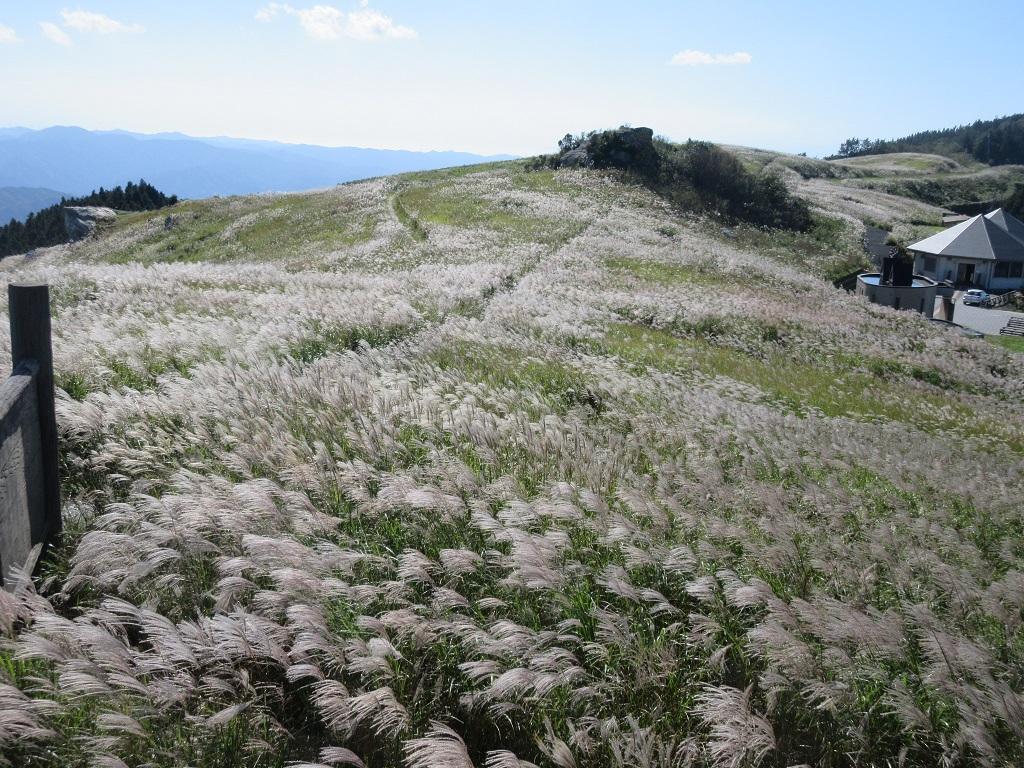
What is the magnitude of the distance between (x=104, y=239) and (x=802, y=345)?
63511mm

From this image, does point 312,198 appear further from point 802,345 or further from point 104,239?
point 802,345

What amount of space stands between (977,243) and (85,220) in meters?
94.0

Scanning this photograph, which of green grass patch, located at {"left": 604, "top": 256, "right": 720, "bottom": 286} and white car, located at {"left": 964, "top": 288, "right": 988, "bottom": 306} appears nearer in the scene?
green grass patch, located at {"left": 604, "top": 256, "right": 720, "bottom": 286}

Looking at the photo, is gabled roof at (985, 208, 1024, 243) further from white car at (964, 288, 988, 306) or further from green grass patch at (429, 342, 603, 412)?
green grass patch at (429, 342, 603, 412)

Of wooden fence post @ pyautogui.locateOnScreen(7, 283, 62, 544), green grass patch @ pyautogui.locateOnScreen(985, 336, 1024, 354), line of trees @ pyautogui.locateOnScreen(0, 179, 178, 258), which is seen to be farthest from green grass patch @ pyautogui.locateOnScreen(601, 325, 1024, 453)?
line of trees @ pyautogui.locateOnScreen(0, 179, 178, 258)

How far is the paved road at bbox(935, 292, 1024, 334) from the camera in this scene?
47094mm

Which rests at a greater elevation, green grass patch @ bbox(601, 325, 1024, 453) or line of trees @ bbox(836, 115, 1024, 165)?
line of trees @ bbox(836, 115, 1024, 165)

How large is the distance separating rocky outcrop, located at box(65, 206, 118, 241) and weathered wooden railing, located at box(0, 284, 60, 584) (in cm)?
7791

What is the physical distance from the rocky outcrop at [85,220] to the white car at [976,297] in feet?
281

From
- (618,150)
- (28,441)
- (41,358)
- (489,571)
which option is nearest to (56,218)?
(618,150)

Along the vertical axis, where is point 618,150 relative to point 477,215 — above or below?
above

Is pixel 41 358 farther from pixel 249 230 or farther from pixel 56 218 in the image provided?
pixel 56 218

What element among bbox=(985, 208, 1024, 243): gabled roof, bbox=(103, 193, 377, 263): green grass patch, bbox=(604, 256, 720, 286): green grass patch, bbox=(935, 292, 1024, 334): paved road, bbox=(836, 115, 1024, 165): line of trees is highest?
bbox=(836, 115, 1024, 165): line of trees

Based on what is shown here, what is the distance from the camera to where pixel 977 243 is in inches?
2542
